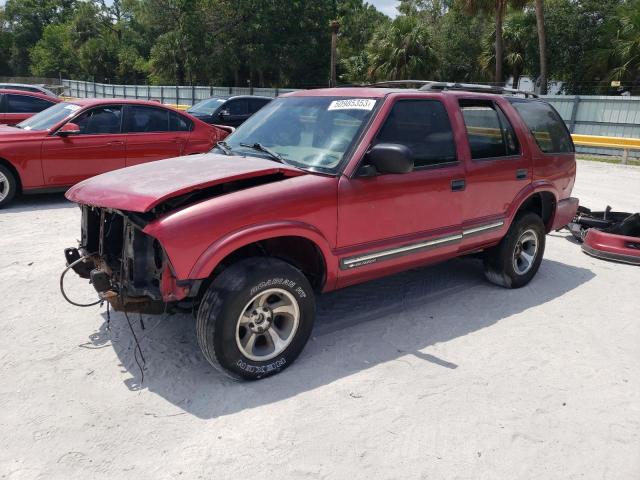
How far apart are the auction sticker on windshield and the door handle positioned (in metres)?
0.94

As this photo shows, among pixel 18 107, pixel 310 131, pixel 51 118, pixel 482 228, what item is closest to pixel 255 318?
pixel 310 131

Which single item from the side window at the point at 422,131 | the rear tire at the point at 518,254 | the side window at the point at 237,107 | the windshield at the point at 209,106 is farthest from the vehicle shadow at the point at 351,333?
the windshield at the point at 209,106

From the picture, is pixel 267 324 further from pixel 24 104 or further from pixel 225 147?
pixel 24 104

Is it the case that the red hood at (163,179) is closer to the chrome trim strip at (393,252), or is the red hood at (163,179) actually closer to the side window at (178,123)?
the chrome trim strip at (393,252)

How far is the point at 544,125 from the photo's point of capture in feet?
18.2

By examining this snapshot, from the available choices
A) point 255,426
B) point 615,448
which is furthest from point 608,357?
point 255,426

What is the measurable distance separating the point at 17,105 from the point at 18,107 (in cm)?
4

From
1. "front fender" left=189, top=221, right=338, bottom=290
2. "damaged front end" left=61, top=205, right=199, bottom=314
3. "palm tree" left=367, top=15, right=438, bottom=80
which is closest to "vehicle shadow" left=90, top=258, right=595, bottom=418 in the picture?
"damaged front end" left=61, top=205, right=199, bottom=314

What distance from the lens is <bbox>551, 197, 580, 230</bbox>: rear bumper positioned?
571 cm

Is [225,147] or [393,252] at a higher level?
[225,147]

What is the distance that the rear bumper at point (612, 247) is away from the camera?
6.30 m

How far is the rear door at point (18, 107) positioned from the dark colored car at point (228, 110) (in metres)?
3.90

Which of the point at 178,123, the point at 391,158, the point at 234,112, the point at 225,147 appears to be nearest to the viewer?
the point at 391,158

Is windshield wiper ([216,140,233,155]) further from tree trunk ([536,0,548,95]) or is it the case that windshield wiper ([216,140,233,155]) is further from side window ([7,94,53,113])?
tree trunk ([536,0,548,95])
